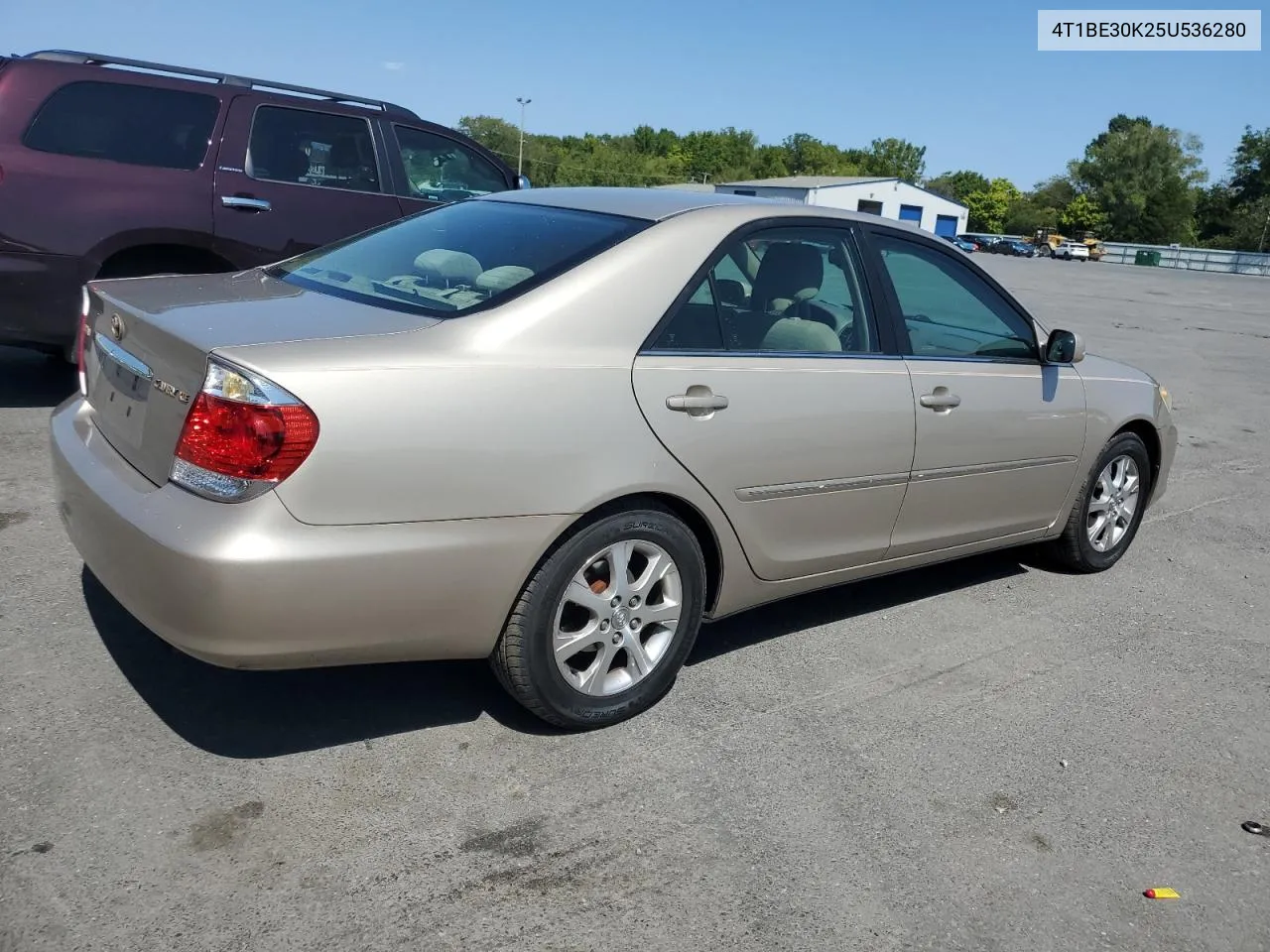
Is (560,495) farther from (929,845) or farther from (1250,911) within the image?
(1250,911)

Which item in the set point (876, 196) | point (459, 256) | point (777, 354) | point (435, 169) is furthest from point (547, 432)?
point (876, 196)

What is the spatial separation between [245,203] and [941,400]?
14.5 feet

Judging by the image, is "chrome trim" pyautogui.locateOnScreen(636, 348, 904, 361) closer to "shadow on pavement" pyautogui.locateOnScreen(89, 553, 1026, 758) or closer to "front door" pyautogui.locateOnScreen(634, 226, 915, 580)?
"front door" pyautogui.locateOnScreen(634, 226, 915, 580)

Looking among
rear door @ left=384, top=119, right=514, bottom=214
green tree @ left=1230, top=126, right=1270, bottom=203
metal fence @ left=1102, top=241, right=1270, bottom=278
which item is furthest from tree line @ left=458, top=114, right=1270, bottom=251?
rear door @ left=384, top=119, right=514, bottom=214

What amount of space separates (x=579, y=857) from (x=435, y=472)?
103 cm

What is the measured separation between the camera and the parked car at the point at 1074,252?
6669 cm

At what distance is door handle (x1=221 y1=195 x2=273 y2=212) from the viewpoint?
636 cm

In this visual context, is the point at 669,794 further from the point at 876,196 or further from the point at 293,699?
the point at 876,196

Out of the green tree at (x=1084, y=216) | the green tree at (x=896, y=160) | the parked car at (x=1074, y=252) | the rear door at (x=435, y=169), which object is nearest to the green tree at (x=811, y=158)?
the green tree at (x=896, y=160)

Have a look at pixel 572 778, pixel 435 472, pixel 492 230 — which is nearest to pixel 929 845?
pixel 572 778

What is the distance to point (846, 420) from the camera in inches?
145

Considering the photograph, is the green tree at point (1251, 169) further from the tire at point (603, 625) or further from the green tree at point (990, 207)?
the tire at point (603, 625)

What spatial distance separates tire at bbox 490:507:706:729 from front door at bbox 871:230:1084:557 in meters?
1.10

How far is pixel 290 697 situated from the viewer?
10.9 feet
